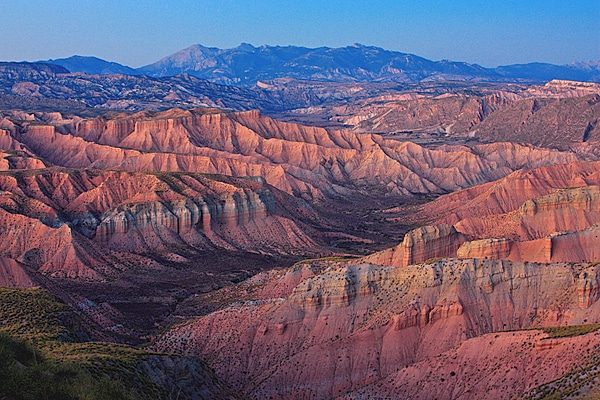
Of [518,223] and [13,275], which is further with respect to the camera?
[518,223]

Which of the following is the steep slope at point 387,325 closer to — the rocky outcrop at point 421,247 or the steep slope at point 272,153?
the rocky outcrop at point 421,247

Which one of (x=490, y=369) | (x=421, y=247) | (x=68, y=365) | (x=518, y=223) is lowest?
(x=490, y=369)

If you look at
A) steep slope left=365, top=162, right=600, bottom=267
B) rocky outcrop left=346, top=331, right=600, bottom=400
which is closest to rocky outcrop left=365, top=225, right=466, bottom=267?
steep slope left=365, top=162, right=600, bottom=267

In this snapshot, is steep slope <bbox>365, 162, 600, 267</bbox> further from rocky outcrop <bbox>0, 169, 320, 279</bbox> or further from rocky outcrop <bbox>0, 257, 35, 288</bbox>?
rocky outcrop <bbox>0, 257, 35, 288</bbox>

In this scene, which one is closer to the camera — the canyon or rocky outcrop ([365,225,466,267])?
the canyon

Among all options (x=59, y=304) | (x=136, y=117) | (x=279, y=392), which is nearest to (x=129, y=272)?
(x=59, y=304)

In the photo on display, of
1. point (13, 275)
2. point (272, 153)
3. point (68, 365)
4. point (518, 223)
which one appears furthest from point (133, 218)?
point (272, 153)

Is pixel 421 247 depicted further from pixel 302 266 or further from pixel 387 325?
pixel 387 325

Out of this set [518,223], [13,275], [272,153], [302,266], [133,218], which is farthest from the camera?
[272,153]
